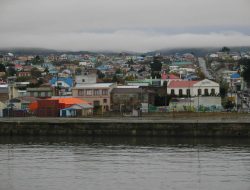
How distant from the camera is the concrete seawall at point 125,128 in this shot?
78.0 feet

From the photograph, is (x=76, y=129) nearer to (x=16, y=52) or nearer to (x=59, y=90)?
(x=59, y=90)

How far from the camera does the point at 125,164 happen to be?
16.2 meters

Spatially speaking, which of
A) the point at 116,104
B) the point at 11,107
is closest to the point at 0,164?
the point at 11,107

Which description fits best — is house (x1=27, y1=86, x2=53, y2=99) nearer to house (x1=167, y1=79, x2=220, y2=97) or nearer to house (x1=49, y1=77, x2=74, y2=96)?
house (x1=49, y1=77, x2=74, y2=96)

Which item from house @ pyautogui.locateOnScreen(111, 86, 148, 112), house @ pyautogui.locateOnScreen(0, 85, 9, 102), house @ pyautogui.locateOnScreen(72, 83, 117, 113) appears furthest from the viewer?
house @ pyautogui.locateOnScreen(0, 85, 9, 102)

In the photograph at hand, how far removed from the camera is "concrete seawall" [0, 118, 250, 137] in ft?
78.0

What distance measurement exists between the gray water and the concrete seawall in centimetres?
119

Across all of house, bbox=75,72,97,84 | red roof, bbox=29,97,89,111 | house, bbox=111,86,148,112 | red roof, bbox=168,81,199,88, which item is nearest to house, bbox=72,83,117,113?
house, bbox=111,86,148,112

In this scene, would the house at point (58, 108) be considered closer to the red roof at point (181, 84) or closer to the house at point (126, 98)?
the house at point (126, 98)

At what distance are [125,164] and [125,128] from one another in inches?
325

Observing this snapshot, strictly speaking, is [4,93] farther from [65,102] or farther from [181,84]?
[181,84]

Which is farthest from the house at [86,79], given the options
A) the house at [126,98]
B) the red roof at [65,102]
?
the red roof at [65,102]

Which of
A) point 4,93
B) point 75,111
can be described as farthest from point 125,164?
point 4,93

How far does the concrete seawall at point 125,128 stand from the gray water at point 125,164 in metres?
1.19
